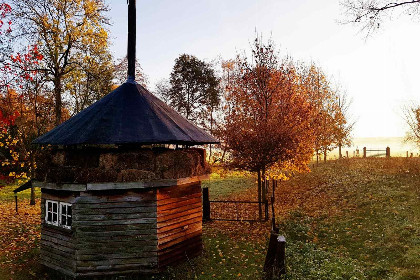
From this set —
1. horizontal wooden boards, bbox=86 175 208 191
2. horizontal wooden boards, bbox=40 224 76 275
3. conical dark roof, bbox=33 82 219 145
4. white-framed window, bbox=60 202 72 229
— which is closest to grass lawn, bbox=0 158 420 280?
horizontal wooden boards, bbox=40 224 76 275

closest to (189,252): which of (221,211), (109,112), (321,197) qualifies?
(109,112)

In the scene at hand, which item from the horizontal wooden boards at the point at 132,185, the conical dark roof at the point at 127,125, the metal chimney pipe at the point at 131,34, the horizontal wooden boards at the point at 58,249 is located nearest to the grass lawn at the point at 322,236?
the horizontal wooden boards at the point at 58,249

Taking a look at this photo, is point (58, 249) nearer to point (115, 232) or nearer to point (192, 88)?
point (115, 232)

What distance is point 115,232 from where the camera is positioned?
9.39 m

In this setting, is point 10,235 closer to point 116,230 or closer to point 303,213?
point 116,230

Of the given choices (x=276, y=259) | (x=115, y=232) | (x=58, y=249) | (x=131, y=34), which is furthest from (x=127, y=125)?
(x=276, y=259)

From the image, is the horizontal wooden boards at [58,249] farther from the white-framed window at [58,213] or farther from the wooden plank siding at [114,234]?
the white-framed window at [58,213]

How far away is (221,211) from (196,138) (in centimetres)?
908

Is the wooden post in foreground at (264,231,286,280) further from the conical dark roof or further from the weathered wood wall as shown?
the conical dark roof

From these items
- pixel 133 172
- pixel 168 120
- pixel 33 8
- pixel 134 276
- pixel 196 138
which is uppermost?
pixel 33 8

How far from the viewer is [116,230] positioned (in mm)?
9398

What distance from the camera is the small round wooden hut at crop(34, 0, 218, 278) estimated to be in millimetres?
9234

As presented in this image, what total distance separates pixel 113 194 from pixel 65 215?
2.01m

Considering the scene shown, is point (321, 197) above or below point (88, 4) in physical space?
below
